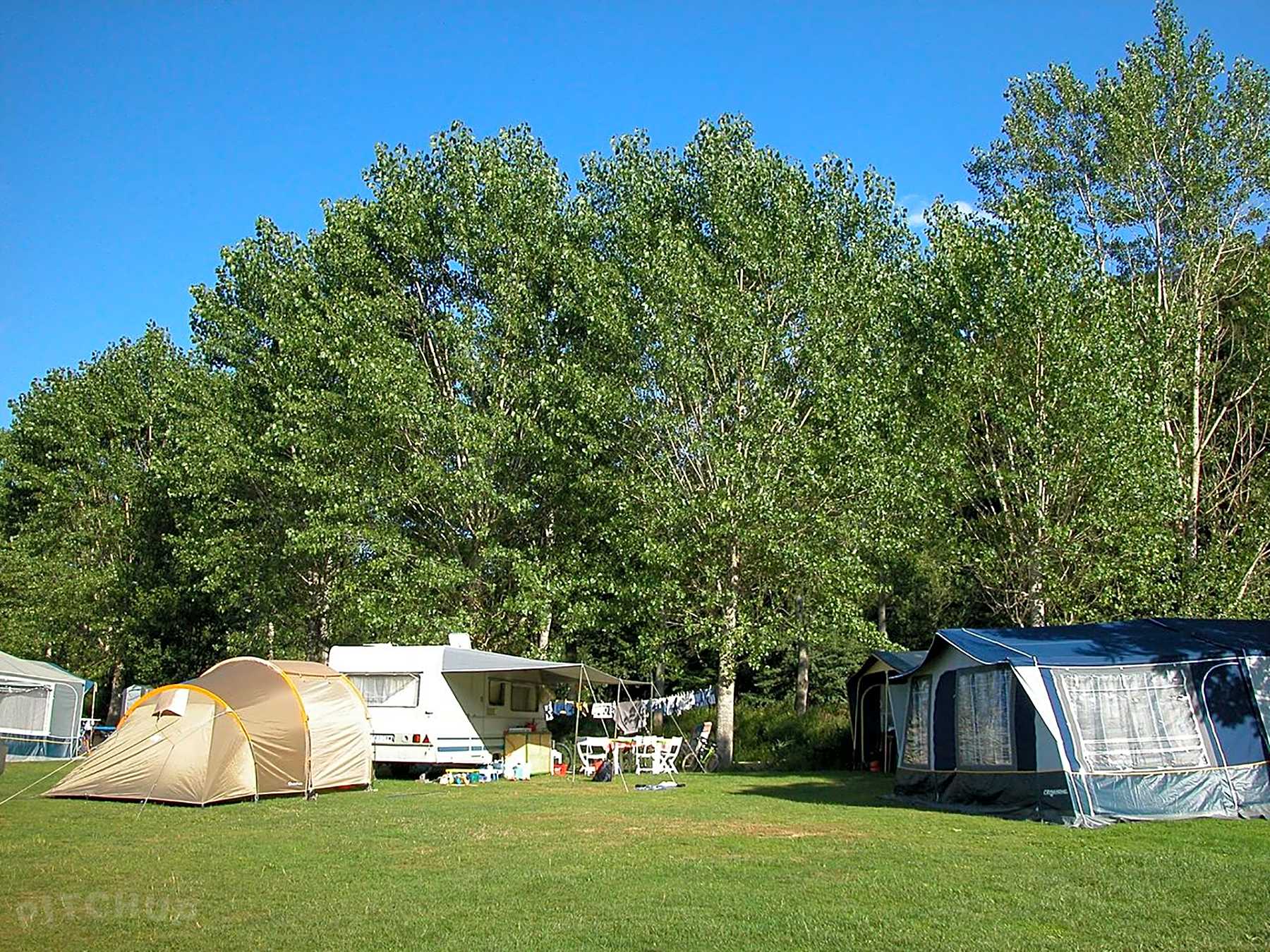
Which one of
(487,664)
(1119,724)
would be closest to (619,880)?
(1119,724)

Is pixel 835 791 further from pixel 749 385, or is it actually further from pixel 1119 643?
pixel 749 385

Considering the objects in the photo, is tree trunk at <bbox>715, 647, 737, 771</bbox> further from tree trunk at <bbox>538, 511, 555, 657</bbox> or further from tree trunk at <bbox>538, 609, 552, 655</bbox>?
tree trunk at <bbox>538, 511, 555, 657</bbox>

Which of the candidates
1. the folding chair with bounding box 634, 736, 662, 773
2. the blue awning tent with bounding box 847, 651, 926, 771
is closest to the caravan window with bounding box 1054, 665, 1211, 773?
the blue awning tent with bounding box 847, 651, 926, 771

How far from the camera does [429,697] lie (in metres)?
19.7

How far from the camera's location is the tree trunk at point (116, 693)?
33.1 m

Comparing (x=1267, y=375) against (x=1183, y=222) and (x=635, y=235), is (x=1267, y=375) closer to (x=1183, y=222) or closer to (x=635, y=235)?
(x=1183, y=222)

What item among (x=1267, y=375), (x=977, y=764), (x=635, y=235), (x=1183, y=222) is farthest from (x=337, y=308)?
(x=1267, y=375)

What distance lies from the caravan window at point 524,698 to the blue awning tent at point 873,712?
6821mm

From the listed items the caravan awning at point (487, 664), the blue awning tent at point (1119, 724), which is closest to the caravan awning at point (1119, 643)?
the blue awning tent at point (1119, 724)

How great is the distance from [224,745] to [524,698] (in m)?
8.33

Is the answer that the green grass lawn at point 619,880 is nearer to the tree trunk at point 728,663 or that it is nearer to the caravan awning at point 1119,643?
the caravan awning at point 1119,643

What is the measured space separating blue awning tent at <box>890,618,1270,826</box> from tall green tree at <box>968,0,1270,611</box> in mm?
13916

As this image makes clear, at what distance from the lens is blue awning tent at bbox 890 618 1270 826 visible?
12.3 metres

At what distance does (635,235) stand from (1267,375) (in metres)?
15.6
